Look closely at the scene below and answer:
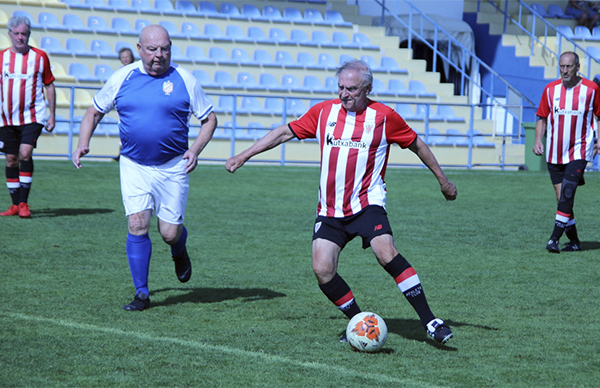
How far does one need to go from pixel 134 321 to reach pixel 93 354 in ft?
2.61

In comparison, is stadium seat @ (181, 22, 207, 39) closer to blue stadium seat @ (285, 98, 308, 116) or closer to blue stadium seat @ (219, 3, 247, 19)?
blue stadium seat @ (219, 3, 247, 19)

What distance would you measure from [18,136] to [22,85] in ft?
2.03

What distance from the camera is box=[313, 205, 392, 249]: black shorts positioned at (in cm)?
475

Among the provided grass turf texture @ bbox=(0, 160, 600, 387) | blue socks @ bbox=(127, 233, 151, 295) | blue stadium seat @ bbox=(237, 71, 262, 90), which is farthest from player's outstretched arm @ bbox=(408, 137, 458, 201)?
A: blue stadium seat @ bbox=(237, 71, 262, 90)

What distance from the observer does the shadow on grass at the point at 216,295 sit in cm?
591

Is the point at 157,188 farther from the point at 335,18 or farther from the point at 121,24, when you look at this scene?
the point at 335,18

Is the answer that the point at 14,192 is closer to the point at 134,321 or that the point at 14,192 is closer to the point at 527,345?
the point at 134,321

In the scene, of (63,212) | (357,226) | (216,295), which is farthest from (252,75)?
(357,226)

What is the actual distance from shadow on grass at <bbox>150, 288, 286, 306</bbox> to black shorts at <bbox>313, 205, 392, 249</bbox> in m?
1.32

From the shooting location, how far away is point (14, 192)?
9.95 m

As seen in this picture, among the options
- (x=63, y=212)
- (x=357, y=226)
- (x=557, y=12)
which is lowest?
(x=63, y=212)

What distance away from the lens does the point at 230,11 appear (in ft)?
74.2

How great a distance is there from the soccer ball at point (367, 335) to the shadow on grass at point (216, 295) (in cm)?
147

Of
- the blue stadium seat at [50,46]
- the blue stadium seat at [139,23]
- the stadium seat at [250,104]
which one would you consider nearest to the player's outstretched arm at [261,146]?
the stadium seat at [250,104]
